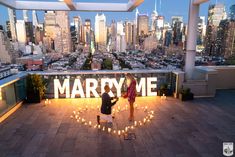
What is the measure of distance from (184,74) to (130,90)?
337 cm

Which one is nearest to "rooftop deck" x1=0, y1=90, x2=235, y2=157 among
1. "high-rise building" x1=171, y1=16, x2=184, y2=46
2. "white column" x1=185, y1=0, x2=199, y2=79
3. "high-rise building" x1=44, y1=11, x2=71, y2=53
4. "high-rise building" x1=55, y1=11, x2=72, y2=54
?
"white column" x1=185, y1=0, x2=199, y2=79

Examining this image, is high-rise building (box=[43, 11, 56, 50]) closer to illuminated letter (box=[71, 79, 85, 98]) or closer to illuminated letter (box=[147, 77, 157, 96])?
illuminated letter (box=[71, 79, 85, 98])

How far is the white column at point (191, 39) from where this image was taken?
7.78m

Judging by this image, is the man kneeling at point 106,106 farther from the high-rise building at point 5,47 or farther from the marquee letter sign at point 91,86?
the high-rise building at point 5,47

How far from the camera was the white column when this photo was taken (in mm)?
7781

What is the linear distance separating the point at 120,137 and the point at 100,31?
2780 inches

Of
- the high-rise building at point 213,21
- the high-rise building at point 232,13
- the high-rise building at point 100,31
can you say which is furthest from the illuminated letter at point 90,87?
the high-rise building at point 100,31

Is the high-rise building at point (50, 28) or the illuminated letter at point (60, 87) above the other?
the high-rise building at point (50, 28)

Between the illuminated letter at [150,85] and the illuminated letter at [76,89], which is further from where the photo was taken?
the illuminated letter at [150,85]

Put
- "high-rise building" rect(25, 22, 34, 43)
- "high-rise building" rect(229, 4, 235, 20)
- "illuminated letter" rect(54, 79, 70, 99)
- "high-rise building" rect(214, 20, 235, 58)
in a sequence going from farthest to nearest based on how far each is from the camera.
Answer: "high-rise building" rect(25, 22, 34, 43) < "high-rise building" rect(214, 20, 235, 58) < "high-rise building" rect(229, 4, 235, 20) < "illuminated letter" rect(54, 79, 70, 99)

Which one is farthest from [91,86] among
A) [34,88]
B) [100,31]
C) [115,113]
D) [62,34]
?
[62,34]

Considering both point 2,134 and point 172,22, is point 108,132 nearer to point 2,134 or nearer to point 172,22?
point 2,134

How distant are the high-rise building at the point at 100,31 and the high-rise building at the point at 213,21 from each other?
31.4 meters

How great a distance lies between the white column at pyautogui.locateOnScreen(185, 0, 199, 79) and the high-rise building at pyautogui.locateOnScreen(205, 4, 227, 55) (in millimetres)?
17499
